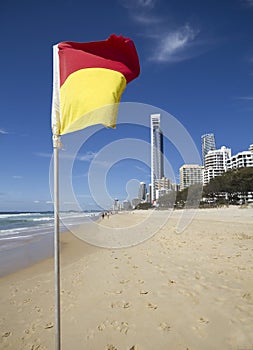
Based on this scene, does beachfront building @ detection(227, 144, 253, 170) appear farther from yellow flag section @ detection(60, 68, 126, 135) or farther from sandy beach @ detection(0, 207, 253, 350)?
yellow flag section @ detection(60, 68, 126, 135)

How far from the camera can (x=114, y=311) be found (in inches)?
152

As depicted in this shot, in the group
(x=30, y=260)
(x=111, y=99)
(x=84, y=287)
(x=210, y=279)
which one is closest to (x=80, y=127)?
(x=111, y=99)

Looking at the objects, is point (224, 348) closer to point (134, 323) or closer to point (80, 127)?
point (134, 323)

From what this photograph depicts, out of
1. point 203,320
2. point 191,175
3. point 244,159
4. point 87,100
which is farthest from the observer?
point 191,175

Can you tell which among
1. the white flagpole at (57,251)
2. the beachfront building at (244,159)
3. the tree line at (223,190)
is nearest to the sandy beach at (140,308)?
the white flagpole at (57,251)

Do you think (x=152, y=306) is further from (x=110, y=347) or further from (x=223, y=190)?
(x=223, y=190)

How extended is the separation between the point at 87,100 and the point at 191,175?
13227cm

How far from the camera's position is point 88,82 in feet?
9.12

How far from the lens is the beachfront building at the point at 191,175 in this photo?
12469 cm

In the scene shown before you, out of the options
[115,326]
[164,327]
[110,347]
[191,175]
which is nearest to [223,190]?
[191,175]

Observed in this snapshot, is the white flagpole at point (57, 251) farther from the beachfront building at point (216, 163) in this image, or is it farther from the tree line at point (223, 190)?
the beachfront building at point (216, 163)

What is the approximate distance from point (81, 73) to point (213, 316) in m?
3.79

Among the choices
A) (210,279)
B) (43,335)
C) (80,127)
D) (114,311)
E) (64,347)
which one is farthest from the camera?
(210,279)

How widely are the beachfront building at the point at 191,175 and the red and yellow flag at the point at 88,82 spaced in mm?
115810
